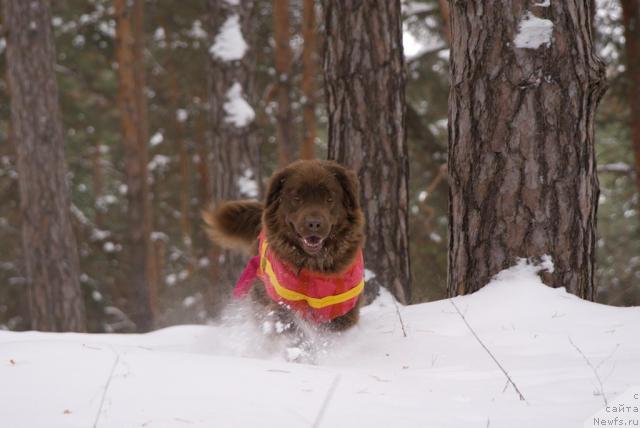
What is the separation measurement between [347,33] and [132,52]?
1315 cm

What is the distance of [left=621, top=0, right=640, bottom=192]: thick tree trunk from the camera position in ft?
35.5

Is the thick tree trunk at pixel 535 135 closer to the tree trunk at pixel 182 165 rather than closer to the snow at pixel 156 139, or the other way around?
the snow at pixel 156 139

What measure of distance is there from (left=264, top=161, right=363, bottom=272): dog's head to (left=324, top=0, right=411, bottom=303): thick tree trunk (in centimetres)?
110

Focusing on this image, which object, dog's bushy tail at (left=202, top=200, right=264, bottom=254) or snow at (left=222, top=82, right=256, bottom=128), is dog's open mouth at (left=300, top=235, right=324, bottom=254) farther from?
snow at (left=222, top=82, right=256, bottom=128)

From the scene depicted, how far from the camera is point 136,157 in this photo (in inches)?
661

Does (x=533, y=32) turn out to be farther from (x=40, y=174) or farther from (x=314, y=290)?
(x=40, y=174)

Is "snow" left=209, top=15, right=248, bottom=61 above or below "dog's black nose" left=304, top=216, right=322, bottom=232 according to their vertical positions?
above

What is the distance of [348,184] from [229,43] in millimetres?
5240

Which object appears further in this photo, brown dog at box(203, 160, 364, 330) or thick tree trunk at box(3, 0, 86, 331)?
thick tree trunk at box(3, 0, 86, 331)

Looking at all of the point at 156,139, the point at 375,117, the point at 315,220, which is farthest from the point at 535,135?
the point at 156,139

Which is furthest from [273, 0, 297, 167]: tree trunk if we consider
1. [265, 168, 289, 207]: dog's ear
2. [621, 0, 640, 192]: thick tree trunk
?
[265, 168, 289, 207]: dog's ear

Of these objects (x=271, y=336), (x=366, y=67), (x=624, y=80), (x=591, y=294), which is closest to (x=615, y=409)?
(x=591, y=294)

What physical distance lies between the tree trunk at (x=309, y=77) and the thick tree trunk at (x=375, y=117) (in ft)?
33.8

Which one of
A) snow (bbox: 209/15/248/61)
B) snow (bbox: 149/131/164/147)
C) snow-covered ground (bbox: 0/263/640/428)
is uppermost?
snow (bbox: 209/15/248/61)
